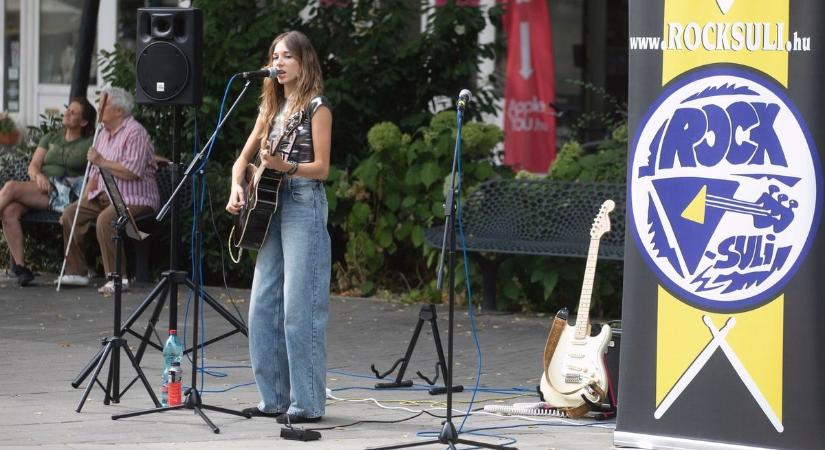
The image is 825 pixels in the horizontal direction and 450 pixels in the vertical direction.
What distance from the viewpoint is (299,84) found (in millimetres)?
6992

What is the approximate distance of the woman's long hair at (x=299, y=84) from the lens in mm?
6973

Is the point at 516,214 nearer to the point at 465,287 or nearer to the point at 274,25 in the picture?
the point at 465,287

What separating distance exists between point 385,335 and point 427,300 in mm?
1583

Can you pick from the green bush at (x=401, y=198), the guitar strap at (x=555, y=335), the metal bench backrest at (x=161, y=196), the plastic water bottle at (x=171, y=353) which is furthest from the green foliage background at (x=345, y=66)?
the guitar strap at (x=555, y=335)

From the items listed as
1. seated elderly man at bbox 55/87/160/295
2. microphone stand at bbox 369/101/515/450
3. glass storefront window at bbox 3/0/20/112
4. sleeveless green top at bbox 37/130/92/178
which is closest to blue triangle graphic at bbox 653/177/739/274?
microphone stand at bbox 369/101/515/450

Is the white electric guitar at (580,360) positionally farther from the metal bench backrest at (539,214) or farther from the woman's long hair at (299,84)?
the metal bench backrest at (539,214)

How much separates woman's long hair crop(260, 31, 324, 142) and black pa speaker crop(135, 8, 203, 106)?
2.71 ft

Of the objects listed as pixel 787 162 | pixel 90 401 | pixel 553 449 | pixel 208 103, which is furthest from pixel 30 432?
pixel 208 103

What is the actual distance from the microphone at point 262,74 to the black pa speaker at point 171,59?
3.31ft

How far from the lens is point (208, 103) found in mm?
12594

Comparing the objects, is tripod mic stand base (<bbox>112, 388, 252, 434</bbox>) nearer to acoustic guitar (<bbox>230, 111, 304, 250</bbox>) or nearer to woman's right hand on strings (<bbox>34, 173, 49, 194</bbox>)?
acoustic guitar (<bbox>230, 111, 304, 250</bbox>)

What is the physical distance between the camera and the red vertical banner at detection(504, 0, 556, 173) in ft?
45.4

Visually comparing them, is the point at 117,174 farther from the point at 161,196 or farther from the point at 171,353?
the point at 171,353

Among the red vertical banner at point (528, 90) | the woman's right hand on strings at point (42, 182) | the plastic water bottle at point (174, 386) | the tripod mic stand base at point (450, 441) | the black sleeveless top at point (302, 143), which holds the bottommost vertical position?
the tripod mic stand base at point (450, 441)
